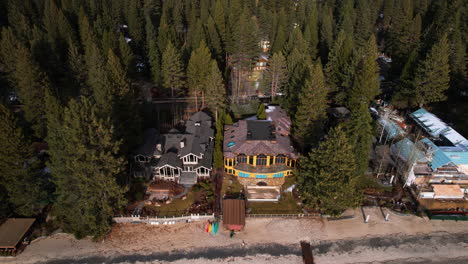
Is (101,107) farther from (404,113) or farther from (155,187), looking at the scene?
(404,113)

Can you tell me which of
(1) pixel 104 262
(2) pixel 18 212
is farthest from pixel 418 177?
(2) pixel 18 212

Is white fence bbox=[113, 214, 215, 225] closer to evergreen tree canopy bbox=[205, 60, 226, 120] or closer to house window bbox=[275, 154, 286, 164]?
house window bbox=[275, 154, 286, 164]

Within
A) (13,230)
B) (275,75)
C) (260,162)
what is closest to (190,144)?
(260,162)

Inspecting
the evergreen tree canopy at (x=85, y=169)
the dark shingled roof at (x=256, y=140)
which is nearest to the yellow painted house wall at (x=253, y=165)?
the dark shingled roof at (x=256, y=140)

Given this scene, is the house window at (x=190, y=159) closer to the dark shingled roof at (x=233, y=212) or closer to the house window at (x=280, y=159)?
the dark shingled roof at (x=233, y=212)

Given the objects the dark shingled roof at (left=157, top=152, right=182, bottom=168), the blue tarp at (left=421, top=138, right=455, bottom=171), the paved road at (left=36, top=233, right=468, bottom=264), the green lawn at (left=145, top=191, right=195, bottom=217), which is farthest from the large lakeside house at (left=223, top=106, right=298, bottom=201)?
the blue tarp at (left=421, top=138, right=455, bottom=171)

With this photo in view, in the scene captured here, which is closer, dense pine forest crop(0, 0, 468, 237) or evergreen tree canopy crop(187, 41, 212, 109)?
dense pine forest crop(0, 0, 468, 237)

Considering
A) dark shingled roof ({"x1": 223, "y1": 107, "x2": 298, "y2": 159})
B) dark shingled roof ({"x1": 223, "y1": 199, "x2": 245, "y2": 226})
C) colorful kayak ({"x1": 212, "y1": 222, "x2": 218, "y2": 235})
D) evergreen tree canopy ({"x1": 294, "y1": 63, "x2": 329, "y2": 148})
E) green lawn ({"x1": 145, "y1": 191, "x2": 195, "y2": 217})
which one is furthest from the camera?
evergreen tree canopy ({"x1": 294, "y1": 63, "x2": 329, "y2": 148})
